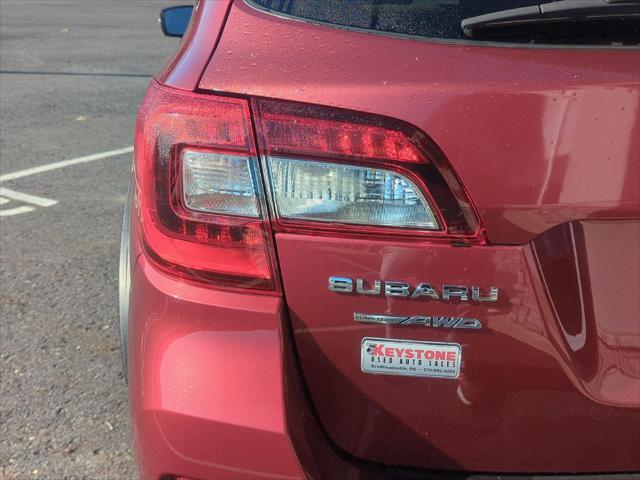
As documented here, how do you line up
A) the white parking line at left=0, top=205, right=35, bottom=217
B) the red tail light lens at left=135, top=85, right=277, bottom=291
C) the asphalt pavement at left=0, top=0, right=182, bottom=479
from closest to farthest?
the red tail light lens at left=135, top=85, right=277, bottom=291 < the asphalt pavement at left=0, top=0, right=182, bottom=479 < the white parking line at left=0, top=205, right=35, bottom=217

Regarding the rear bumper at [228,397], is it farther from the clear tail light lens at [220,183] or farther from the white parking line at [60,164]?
the white parking line at [60,164]

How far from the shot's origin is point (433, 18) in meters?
1.52

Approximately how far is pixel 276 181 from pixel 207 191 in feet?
0.45

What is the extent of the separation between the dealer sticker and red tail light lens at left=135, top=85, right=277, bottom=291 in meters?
0.22

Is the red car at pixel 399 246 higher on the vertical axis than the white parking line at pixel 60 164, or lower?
higher

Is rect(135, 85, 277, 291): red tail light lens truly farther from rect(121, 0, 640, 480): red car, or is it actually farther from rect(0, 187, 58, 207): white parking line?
rect(0, 187, 58, 207): white parking line

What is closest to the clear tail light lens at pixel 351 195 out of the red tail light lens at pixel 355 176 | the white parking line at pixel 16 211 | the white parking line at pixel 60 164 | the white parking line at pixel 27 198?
the red tail light lens at pixel 355 176

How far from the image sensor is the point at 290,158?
4.68ft

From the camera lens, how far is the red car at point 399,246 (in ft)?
4.50

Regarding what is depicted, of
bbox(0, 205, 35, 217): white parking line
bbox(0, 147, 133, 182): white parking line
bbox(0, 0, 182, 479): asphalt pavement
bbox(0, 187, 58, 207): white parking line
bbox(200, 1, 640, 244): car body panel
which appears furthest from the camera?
bbox(0, 147, 133, 182): white parking line

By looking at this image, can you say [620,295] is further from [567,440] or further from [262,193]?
[262,193]

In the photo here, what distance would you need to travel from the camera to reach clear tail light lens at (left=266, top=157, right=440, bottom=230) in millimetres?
1420

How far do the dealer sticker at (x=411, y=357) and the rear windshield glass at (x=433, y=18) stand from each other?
57 cm

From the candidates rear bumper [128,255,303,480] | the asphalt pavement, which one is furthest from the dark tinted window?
the asphalt pavement
